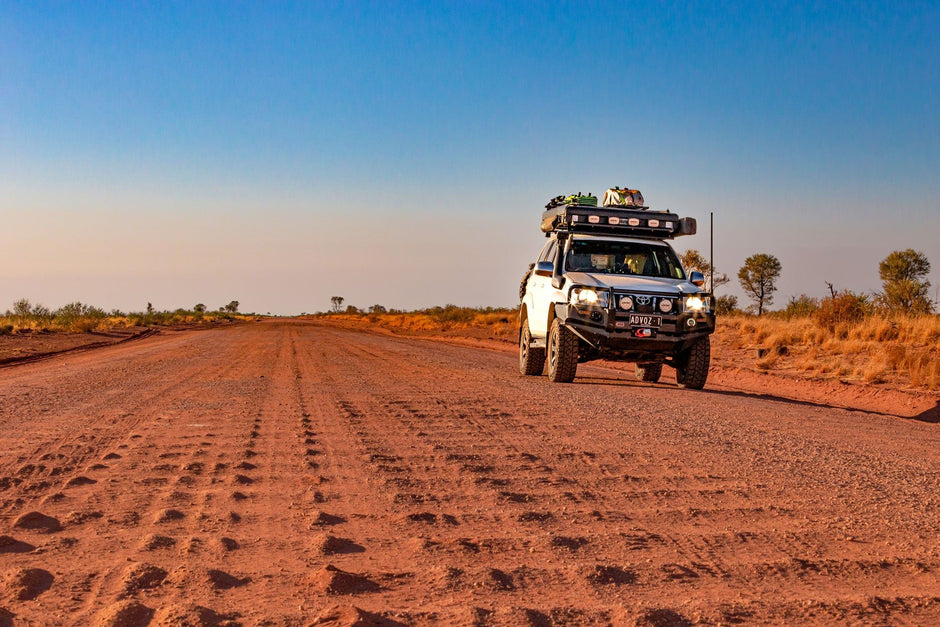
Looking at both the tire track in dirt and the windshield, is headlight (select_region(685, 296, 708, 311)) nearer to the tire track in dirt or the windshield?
the windshield

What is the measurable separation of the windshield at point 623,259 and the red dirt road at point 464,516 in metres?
3.86

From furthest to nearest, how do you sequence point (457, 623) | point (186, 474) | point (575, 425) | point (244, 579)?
point (575, 425) < point (186, 474) < point (244, 579) < point (457, 623)

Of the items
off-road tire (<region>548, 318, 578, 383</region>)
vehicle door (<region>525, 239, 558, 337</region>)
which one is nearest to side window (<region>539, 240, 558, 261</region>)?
vehicle door (<region>525, 239, 558, 337</region>)

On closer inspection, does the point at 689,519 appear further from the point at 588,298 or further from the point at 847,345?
the point at 847,345

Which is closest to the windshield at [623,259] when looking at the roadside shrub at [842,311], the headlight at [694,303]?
the headlight at [694,303]

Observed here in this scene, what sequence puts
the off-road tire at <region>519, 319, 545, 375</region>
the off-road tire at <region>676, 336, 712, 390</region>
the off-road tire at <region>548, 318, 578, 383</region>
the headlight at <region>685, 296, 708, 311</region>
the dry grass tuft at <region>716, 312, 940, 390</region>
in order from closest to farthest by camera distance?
the headlight at <region>685, 296, 708, 311</region>, the off-road tire at <region>548, 318, 578, 383</region>, the off-road tire at <region>676, 336, 712, 390</region>, the off-road tire at <region>519, 319, 545, 375</region>, the dry grass tuft at <region>716, 312, 940, 390</region>

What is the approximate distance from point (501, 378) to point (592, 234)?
273 cm

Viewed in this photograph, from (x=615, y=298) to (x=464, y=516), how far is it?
723 cm

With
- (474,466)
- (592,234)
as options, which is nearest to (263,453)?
(474,466)

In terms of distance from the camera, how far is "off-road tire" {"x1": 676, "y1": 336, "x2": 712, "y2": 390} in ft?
38.6

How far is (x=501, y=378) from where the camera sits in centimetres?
1264

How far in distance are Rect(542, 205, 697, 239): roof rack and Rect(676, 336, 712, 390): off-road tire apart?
77.2 inches

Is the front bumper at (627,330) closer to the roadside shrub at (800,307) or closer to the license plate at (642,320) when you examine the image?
the license plate at (642,320)

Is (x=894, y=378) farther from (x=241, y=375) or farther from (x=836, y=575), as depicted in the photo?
(x=836, y=575)
